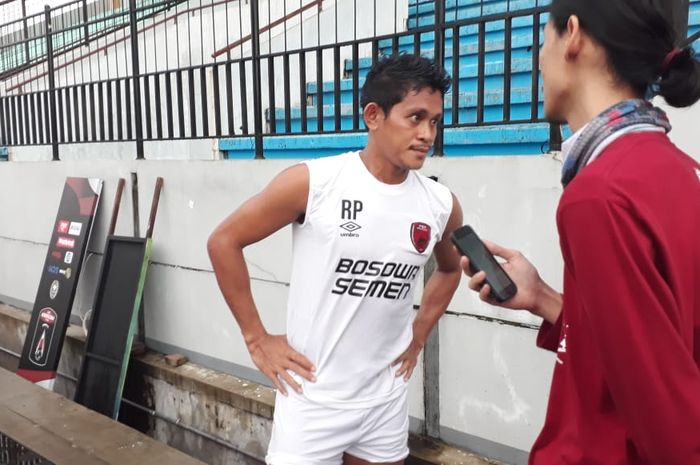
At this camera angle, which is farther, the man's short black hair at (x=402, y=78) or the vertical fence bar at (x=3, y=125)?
the vertical fence bar at (x=3, y=125)

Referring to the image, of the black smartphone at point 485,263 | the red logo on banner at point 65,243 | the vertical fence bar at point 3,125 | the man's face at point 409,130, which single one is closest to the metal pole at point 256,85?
the red logo on banner at point 65,243

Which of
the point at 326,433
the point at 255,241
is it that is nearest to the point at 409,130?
the point at 255,241

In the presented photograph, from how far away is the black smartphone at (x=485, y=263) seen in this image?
4.54ft

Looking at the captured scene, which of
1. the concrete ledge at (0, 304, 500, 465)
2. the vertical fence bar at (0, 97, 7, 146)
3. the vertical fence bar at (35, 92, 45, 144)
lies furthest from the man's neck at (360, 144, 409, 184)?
the vertical fence bar at (0, 97, 7, 146)

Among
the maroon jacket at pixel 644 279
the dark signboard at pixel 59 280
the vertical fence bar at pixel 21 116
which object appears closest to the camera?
the maroon jacket at pixel 644 279

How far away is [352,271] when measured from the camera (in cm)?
229

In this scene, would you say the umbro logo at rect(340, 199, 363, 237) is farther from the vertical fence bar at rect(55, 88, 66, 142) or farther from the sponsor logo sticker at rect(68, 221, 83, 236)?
the vertical fence bar at rect(55, 88, 66, 142)

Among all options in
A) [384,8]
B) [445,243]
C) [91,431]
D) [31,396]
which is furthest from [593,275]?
[384,8]

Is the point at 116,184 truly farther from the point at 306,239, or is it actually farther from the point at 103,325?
the point at 306,239

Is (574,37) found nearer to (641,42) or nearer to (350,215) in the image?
(641,42)

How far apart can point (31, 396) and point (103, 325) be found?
2.42 feet

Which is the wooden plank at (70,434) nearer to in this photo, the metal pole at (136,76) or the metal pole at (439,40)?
the metal pole at (136,76)

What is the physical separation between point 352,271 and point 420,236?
0.29 metres

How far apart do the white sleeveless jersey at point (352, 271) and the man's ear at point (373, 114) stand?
0.49ft
